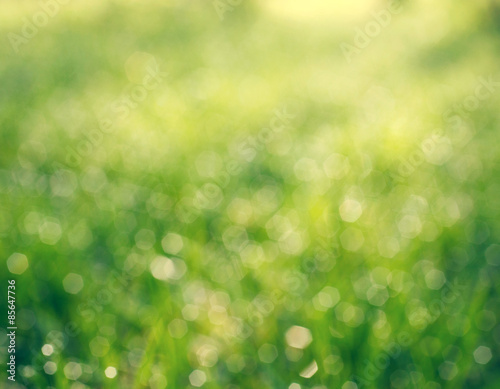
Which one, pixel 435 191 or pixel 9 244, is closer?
pixel 9 244

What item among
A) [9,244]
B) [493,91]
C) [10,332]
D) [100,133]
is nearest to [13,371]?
[10,332]

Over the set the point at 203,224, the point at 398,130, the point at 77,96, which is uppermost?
the point at 398,130

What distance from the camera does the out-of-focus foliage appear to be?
3.09ft

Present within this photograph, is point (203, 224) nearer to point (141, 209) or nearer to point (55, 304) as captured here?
point (141, 209)

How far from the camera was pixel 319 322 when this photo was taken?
0.96 meters

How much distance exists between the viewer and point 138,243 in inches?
47.2

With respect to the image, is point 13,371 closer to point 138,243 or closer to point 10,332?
point 10,332

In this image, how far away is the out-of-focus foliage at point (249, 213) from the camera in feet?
3.09

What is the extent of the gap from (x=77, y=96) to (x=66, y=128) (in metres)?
0.33

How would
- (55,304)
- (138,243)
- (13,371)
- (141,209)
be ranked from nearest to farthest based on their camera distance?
1. (13,371)
2. (55,304)
3. (138,243)
4. (141,209)

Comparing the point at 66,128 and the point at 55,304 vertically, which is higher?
the point at 55,304

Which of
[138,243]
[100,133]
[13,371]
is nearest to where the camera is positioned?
[13,371]

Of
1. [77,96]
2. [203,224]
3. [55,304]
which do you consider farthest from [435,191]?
[77,96]

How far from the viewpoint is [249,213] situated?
1328mm
